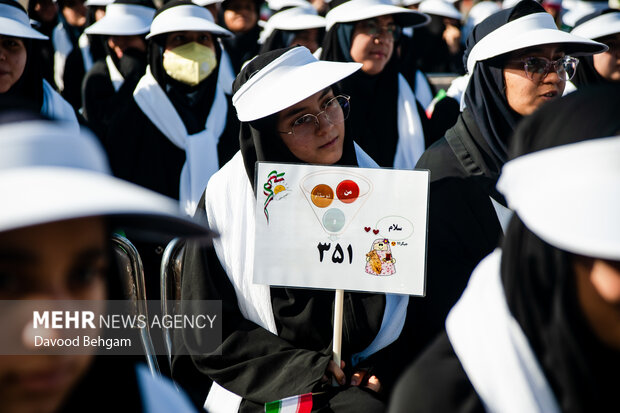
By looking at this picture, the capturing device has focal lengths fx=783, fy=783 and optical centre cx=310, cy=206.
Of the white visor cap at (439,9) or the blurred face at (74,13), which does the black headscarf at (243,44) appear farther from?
the white visor cap at (439,9)

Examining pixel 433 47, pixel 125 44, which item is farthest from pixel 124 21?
pixel 433 47

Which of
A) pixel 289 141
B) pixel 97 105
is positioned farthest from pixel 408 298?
pixel 97 105

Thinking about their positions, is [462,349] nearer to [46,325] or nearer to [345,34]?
[46,325]

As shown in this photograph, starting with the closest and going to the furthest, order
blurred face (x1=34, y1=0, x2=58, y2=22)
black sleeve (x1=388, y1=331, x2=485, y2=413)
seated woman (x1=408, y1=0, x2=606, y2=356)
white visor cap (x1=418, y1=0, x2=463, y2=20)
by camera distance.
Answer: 1. black sleeve (x1=388, y1=331, x2=485, y2=413)
2. seated woman (x1=408, y1=0, x2=606, y2=356)
3. blurred face (x1=34, y1=0, x2=58, y2=22)
4. white visor cap (x1=418, y1=0, x2=463, y2=20)

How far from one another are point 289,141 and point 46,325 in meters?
1.93

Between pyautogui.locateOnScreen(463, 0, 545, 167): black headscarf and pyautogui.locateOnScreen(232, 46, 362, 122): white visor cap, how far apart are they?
2.06 feet

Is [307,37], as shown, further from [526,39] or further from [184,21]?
[526,39]

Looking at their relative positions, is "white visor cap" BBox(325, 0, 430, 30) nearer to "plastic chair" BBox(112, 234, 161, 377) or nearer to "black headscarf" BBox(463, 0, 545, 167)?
"black headscarf" BBox(463, 0, 545, 167)

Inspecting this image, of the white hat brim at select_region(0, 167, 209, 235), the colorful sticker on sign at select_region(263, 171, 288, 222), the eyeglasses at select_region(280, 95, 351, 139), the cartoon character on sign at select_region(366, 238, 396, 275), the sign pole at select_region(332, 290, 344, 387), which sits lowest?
the sign pole at select_region(332, 290, 344, 387)

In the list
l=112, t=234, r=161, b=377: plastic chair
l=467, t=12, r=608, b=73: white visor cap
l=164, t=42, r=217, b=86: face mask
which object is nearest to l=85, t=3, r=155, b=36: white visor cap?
l=164, t=42, r=217, b=86: face mask

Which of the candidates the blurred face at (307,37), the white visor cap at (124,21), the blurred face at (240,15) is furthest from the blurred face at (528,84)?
the blurred face at (240,15)

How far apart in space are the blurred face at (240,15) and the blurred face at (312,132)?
20.1 ft

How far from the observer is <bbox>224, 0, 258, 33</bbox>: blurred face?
8781 millimetres

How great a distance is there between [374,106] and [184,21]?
59.5 inches
